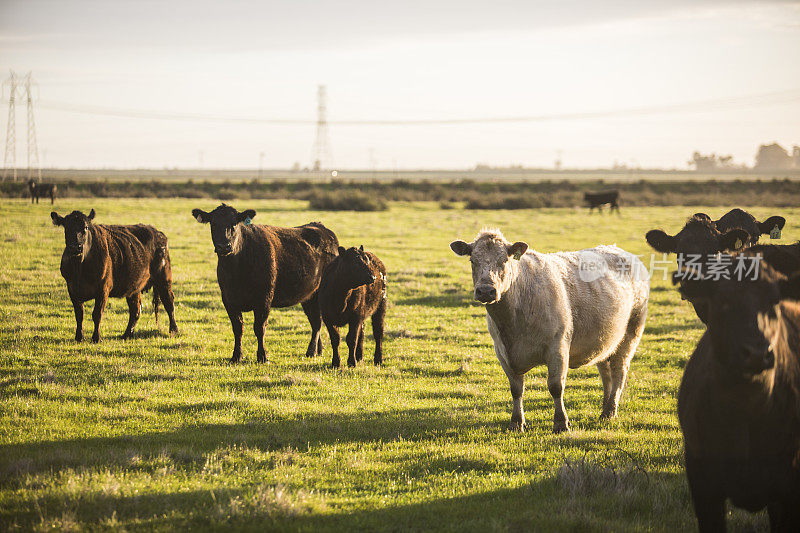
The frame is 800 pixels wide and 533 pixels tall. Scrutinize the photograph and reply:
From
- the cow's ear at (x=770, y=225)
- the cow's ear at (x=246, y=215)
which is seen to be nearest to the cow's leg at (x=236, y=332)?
the cow's ear at (x=246, y=215)

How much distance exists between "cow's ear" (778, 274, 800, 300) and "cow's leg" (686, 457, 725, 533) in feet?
4.12

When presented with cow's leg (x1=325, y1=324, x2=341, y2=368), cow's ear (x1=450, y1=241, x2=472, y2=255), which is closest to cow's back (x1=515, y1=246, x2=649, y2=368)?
cow's ear (x1=450, y1=241, x2=472, y2=255)

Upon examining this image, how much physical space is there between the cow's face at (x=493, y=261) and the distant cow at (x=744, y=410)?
3.24m

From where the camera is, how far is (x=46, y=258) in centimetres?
2366

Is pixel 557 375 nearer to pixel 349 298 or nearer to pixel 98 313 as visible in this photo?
pixel 349 298

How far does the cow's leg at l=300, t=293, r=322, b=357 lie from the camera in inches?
513

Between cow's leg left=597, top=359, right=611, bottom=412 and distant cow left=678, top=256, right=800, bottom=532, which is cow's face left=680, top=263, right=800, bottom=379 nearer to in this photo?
distant cow left=678, top=256, right=800, bottom=532

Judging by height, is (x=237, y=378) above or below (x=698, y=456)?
below

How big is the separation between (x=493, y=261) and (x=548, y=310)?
103 centimetres

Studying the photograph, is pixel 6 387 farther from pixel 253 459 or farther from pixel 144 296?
pixel 144 296

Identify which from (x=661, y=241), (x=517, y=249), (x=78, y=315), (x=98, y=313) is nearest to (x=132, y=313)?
(x=98, y=313)

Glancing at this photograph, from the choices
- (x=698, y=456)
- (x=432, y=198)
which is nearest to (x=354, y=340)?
(x=698, y=456)

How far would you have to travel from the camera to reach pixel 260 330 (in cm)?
1240

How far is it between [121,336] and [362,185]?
64.3m
